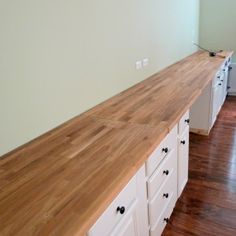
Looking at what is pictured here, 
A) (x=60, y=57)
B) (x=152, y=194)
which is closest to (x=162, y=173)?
(x=152, y=194)

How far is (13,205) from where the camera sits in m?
0.90

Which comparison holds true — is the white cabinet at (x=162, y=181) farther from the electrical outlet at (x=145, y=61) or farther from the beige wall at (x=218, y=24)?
the beige wall at (x=218, y=24)

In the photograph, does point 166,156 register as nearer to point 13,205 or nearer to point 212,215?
point 212,215

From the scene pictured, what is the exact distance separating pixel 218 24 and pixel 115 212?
4.66 metres

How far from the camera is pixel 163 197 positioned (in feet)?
5.36

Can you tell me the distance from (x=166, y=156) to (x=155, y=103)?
0.49m

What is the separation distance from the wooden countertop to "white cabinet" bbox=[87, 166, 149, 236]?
3.2 inches

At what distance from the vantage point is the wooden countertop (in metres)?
0.83

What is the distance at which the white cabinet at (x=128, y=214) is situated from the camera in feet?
3.14

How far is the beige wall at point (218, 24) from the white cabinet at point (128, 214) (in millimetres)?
4319

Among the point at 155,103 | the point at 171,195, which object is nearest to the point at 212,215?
the point at 171,195

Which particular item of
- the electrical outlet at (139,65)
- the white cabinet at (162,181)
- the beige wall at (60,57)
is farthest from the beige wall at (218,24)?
the white cabinet at (162,181)

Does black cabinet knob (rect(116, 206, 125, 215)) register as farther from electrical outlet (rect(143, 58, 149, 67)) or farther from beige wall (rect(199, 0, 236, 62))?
beige wall (rect(199, 0, 236, 62))

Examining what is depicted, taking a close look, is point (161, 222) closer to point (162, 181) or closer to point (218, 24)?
point (162, 181)
